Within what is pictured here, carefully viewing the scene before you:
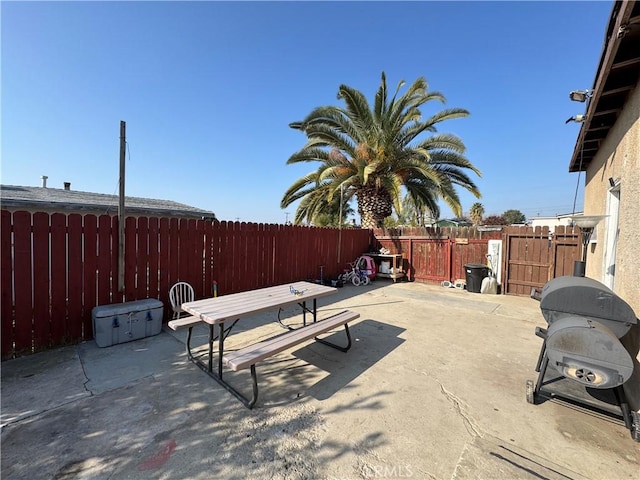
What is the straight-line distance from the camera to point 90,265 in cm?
384

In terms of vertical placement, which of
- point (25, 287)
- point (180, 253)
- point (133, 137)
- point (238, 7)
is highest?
point (238, 7)

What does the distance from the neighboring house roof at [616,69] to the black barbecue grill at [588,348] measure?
2.22 m

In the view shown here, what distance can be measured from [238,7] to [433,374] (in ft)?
26.9

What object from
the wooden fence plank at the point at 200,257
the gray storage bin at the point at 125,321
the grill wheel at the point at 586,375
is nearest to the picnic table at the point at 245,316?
the gray storage bin at the point at 125,321

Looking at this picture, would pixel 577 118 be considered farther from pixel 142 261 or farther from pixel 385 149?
pixel 142 261

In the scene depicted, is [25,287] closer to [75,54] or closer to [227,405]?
[227,405]

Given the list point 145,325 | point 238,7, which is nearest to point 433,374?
point 145,325

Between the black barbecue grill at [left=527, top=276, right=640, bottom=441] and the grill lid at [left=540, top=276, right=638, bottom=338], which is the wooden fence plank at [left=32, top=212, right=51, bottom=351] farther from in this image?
the grill lid at [left=540, top=276, right=638, bottom=338]

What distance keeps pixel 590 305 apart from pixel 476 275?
5.54 m

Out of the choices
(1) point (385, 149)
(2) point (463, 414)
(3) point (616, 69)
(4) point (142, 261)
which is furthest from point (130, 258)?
(1) point (385, 149)

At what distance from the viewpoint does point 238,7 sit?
6074 mm

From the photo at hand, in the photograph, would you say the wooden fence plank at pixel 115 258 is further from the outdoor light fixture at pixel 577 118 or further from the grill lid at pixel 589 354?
the outdoor light fixture at pixel 577 118

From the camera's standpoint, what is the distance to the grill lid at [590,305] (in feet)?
7.55

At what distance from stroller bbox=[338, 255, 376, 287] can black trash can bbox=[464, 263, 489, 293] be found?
9.64ft
